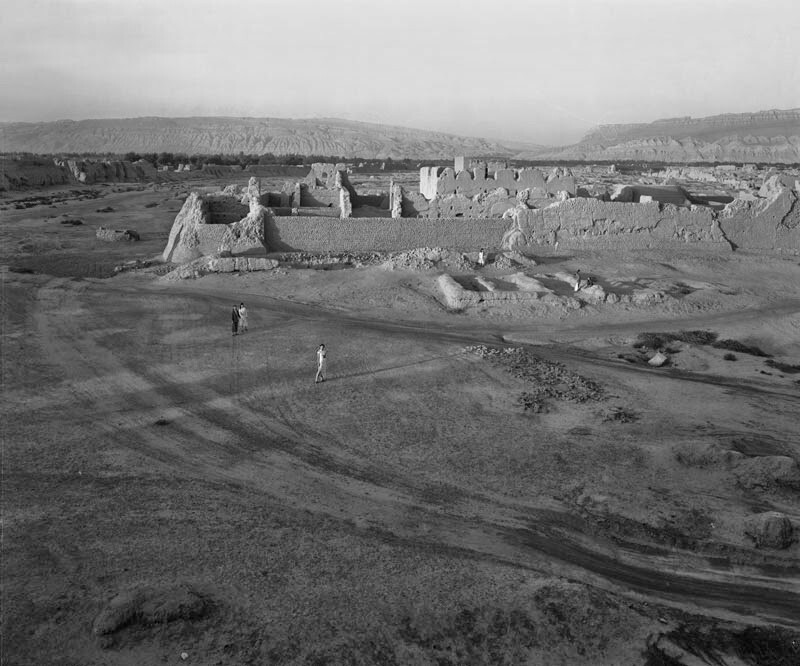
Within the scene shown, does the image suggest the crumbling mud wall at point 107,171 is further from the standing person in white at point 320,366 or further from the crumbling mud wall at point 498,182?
the standing person in white at point 320,366

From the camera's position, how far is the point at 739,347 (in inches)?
563

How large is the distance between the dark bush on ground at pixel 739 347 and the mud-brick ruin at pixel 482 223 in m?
7.97

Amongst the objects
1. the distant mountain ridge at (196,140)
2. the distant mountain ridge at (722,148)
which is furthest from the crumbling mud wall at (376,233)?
the distant mountain ridge at (722,148)

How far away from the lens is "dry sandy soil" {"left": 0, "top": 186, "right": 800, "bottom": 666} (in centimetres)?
559

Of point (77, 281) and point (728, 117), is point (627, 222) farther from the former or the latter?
point (728, 117)

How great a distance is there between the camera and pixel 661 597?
6359mm

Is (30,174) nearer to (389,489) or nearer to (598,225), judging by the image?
(598,225)

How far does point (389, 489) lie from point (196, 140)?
140202mm

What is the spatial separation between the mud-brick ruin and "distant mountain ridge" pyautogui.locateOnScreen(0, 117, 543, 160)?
104 meters

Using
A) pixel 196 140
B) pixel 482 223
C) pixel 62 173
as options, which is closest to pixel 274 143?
pixel 196 140

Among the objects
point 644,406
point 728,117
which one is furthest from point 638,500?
point 728,117

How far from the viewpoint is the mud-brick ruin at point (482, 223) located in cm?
2022

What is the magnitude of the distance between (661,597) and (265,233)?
53.7 feet

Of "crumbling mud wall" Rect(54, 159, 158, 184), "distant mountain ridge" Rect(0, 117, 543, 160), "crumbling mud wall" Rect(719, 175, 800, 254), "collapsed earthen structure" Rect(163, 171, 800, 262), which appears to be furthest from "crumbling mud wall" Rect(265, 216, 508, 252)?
"distant mountain ridge" Rect(0, 117, 543, 160)
